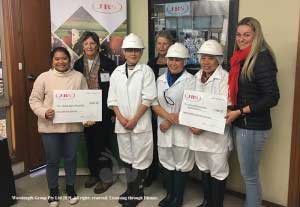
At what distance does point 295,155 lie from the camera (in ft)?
8.10

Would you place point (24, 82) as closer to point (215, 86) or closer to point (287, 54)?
point (215, 86)

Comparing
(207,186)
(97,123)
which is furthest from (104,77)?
(207,186)

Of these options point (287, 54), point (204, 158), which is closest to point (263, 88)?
point (287, 54)

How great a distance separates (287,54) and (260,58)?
479mm

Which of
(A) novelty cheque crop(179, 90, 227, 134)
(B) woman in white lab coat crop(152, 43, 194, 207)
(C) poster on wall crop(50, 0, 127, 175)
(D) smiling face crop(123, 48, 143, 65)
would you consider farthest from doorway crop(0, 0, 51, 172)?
(A) novelty cheque crop(179, 90, 227, 134)

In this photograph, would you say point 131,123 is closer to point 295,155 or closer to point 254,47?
point 254,47

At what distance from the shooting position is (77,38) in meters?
3.17

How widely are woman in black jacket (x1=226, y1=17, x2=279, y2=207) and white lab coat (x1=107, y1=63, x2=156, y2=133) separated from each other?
636mm

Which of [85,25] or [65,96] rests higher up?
[85,25]

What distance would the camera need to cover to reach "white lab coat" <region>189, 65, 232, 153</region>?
2271 millimetres

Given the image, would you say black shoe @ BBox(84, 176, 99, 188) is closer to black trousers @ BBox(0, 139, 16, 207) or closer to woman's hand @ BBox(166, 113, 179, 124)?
black trousers @ BBox(0, 139, 16, 207)

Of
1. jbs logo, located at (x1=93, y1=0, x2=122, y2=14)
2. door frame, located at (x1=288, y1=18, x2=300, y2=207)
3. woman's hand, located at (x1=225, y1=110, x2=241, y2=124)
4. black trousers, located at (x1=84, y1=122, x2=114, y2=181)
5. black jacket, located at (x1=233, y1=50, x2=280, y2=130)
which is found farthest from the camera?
jbs logo, located at (x1=93, y1=0, x2=122, y2=14)

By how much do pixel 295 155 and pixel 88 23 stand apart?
87.7 inches

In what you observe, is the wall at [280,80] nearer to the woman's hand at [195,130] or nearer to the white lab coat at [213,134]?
the white lab coat at [213,134]
